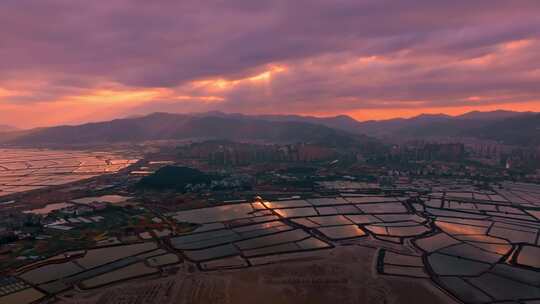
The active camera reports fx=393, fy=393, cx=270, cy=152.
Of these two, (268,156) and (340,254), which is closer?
(340,254)

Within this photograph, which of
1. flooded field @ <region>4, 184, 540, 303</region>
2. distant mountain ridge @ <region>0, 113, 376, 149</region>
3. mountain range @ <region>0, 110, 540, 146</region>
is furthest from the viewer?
distant mountain ridge @ <region>0, 113, 376, 149</region>

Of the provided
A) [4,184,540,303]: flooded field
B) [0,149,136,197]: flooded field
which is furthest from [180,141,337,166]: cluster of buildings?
[4,184,540,303]: flooded field

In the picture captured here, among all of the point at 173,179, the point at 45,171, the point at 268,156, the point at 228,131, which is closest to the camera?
the point at 173,179

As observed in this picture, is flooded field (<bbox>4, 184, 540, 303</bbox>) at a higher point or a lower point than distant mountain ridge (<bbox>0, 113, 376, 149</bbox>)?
lower

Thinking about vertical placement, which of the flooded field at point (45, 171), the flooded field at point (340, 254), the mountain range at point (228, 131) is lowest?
the flooded field at point (340, 254)

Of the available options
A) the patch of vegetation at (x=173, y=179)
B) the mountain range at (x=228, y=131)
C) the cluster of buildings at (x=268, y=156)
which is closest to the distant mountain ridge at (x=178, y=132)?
the mountain range at (x=228, y=131)

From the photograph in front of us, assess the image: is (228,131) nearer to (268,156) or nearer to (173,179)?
(268,156)

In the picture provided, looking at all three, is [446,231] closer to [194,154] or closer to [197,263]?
[197,263]

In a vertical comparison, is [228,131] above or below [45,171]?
above

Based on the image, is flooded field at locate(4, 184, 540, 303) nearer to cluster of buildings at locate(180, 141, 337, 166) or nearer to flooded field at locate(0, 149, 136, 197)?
flooded field at locate(0, 149, 136, 197)

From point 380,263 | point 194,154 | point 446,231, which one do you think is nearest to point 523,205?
point 446,231

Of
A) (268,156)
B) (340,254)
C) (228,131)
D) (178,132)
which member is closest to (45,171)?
(268,156)

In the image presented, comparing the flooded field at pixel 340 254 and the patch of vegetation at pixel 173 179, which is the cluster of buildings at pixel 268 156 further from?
the flooded field at pixel 340 254

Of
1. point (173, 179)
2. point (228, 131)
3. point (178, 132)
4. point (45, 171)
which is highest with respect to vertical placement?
point (228, 131)
